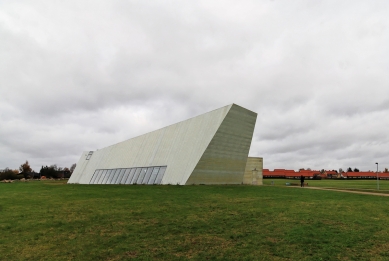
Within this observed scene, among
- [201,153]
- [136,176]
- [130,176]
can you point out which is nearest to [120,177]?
[130,176]

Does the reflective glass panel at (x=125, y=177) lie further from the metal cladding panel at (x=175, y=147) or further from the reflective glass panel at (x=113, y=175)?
the reflective glass panel at (x=113, y=175)

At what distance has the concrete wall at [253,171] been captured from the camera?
3315 cm

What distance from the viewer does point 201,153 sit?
25.3m

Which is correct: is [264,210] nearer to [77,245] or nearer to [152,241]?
[152,241]

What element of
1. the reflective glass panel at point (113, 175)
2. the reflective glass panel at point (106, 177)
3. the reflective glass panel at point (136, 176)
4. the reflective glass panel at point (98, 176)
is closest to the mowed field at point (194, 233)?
the reflective glass panel at point (136, 176)

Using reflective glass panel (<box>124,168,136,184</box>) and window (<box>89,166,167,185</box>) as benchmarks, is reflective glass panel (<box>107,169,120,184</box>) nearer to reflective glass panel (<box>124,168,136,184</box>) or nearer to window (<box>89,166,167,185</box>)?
window (<box>89,166,167,185</box>)

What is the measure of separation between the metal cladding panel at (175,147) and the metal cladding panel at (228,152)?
64 cm

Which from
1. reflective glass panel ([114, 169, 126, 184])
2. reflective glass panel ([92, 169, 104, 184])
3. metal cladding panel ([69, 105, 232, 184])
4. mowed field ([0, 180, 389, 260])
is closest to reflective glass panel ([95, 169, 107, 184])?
reflective glass panel ([92, 169, 104, 184])

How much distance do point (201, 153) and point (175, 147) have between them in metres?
5.31

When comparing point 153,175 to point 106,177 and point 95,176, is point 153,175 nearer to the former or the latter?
point 106,177

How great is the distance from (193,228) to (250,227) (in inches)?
→ 71.3

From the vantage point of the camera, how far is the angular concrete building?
25797 millimetres

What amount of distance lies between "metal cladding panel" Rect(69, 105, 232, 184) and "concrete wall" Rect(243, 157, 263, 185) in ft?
30.4

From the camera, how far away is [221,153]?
27.0 metres
